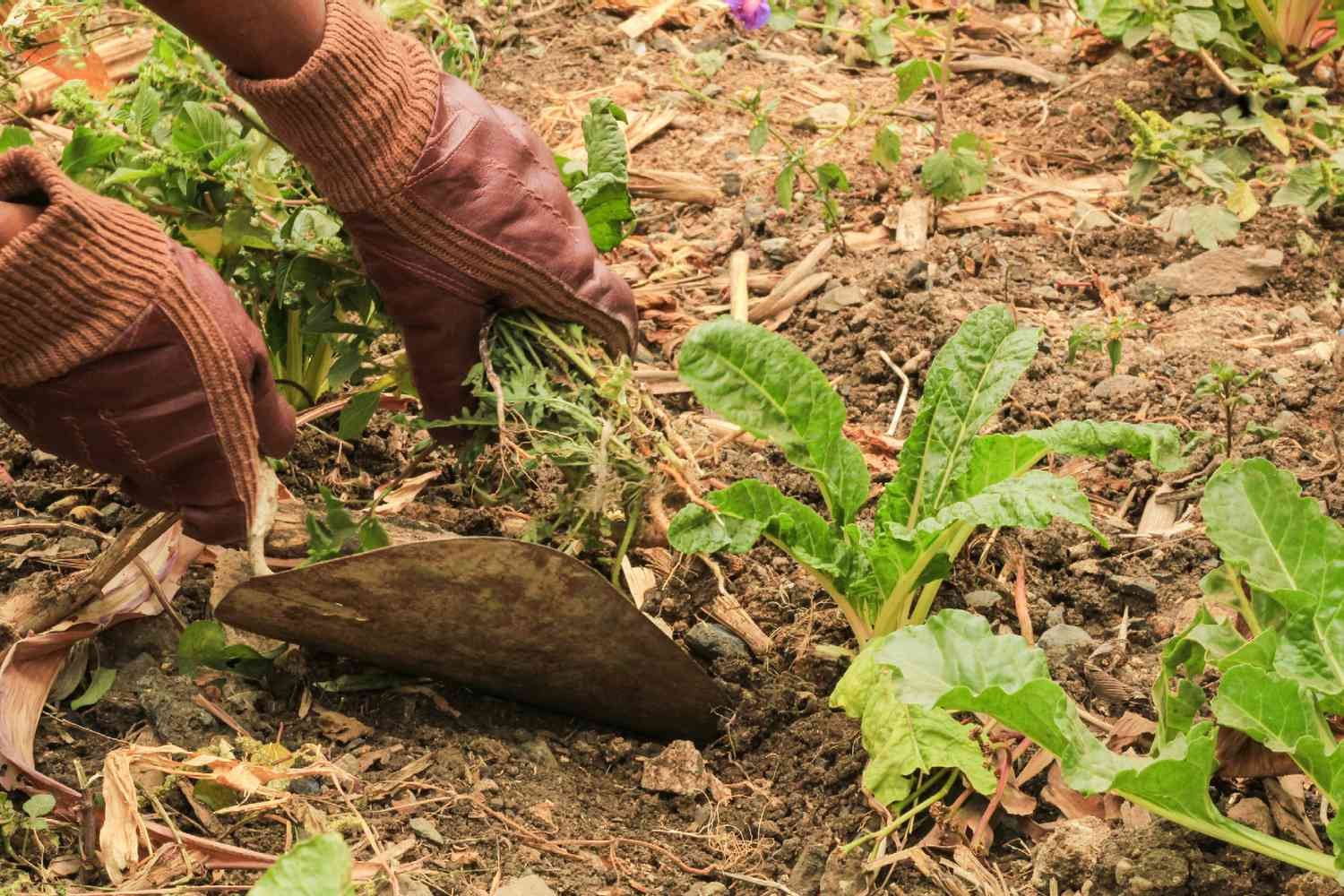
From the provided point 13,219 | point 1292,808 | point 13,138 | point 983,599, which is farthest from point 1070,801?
point 13,138

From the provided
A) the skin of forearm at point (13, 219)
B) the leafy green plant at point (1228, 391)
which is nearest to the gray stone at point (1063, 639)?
the leafy green plant at point (1228, 391)

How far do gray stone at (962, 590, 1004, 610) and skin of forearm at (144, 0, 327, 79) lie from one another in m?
1.37

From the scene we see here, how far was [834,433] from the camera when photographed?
89.2 inches

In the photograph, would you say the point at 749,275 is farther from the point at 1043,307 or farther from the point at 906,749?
the point at 906,749

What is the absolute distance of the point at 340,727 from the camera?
2170mm

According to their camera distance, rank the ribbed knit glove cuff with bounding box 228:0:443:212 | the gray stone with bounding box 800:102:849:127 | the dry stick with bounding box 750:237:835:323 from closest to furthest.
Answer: the ribbed knit glove cuff with bounding box 228:0:443:212
the dry stick with bounding box 750:237:835:323
the gray stone with bounding box 800:102:849:127

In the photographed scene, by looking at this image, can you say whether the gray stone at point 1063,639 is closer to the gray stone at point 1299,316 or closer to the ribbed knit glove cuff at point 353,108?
the gray stone at point 1299,316

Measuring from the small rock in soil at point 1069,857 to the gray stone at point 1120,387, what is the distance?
0.98 m

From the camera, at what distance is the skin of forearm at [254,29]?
1944mm

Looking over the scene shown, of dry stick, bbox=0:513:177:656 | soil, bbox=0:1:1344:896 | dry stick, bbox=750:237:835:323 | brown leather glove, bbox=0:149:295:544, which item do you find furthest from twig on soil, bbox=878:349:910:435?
dry stick, bbox=0:513:177:656

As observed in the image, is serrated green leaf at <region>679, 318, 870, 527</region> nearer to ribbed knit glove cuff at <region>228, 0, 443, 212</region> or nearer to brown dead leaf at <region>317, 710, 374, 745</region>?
ribbed knit glove cuff at <region>228, 0, 443, 212</region>

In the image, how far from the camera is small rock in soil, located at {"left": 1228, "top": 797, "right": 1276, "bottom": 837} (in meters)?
1.84

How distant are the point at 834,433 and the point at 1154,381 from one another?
754mm

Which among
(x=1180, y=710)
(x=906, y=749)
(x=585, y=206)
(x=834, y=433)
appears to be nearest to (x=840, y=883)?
(x=906, y=749)
